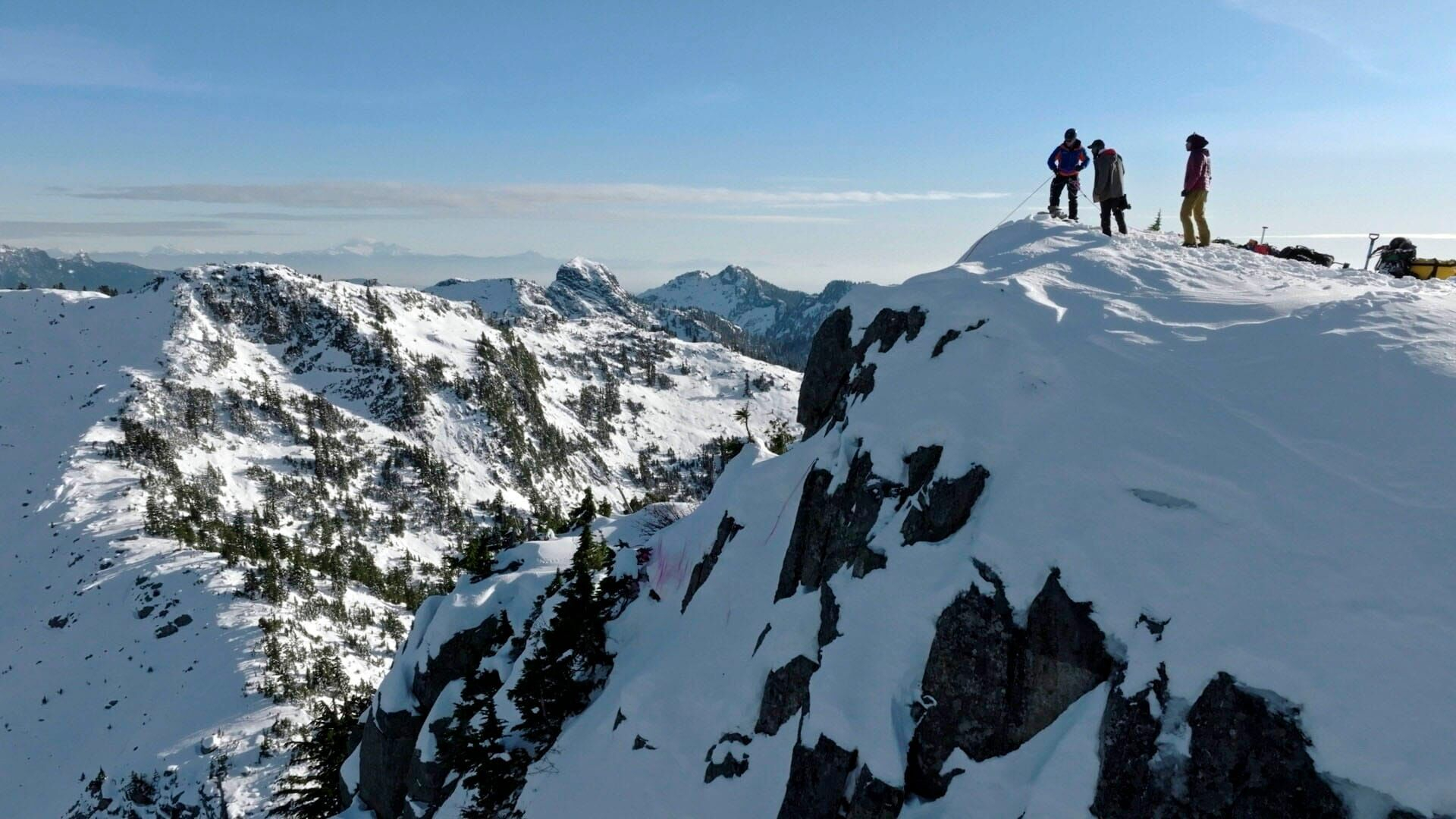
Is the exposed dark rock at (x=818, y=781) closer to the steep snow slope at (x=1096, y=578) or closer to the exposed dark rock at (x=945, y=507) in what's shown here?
the steep snow slope at (x=1096, y=578)

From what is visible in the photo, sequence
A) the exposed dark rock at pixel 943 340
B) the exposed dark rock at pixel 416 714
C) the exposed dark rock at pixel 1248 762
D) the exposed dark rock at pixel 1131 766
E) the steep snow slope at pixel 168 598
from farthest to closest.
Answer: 1. the steep snow slope at pixel 168 598
2. the exposed dark rock at pixel 416 714
3. the exposed dark rock at pixel 943 340
4. the exposed dark rock at pixel 1131 766
5. the exposed dark rock at pixel 1248 762

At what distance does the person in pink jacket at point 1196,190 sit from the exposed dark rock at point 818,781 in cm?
2192

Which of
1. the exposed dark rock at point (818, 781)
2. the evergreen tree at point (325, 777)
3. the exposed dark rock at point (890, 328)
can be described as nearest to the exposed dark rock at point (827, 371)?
the exposed dark rock at point (890, 328)

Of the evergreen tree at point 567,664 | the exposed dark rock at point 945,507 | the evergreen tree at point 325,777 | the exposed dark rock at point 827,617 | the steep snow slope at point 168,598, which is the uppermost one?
the exposed dark rock at point 945,507

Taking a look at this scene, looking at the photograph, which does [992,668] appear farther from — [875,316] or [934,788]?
→ [875,316]

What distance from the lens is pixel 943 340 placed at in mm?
19469

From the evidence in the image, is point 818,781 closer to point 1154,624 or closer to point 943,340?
point 1154,624

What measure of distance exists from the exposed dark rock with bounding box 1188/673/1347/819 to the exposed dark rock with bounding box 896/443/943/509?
7053 millimetres

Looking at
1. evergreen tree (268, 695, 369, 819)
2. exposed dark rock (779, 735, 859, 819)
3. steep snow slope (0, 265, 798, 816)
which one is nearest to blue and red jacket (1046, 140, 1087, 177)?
exposed dark rock (779, 735, 859, 819)

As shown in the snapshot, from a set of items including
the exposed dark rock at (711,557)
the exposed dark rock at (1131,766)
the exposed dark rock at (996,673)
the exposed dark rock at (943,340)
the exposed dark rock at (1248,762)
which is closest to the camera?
the exposed dark rock at (1248,762)

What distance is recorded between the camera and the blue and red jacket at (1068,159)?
26.5 meters

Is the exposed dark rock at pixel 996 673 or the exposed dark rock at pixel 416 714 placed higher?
the exposed dark rock at pixel 996 673

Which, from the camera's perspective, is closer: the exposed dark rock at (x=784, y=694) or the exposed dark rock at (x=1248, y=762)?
the exposed dark rock at (x=1248, y=762)

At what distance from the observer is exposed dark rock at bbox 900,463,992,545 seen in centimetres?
1471
